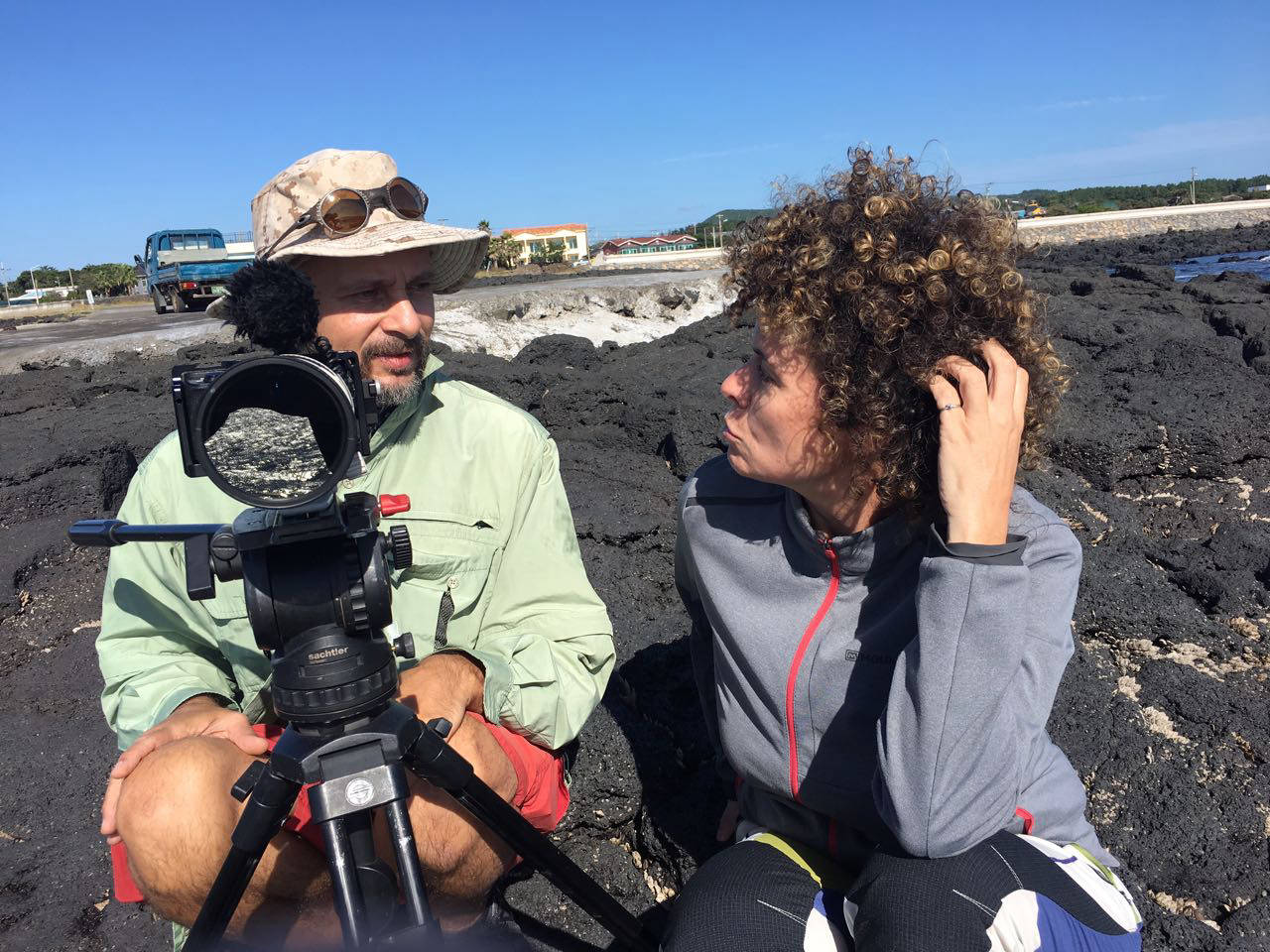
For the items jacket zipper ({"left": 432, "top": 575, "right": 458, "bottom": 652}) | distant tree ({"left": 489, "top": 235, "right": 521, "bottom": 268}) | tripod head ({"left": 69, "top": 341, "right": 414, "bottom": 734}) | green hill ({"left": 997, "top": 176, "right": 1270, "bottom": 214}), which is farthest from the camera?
green hill ({"left": 997, "top": 176, "right": 1270, "bottom": 214})

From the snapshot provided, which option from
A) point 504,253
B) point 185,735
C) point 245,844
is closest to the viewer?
point 245,844

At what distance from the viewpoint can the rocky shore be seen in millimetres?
2389

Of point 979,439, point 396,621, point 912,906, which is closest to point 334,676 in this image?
point 396,621

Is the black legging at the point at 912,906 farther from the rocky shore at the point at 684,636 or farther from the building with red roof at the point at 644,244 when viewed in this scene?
the building with red roof at the point at 644,244

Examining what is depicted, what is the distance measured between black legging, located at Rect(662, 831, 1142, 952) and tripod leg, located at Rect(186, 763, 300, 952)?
70cm

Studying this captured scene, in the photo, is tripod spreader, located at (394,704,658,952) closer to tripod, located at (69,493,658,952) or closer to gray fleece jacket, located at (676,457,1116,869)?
tripod, located at (69,493,658,952)

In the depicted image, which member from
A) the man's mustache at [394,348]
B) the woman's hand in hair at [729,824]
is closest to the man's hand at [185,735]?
the man's mustache at [394,348]

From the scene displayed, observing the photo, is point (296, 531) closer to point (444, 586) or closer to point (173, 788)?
point (173, 788)

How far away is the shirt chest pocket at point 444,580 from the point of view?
6.63 ft

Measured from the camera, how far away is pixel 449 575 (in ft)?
6.74

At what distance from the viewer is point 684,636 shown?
3211 mm

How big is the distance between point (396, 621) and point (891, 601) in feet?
3.38

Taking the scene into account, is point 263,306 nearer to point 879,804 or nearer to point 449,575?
point 449,575

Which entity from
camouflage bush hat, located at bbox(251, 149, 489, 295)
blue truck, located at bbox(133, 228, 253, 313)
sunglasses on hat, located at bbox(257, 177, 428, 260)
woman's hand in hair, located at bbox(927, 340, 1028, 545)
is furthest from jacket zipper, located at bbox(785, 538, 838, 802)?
blue truck, located at bbox(133, 228, 253, 313)
